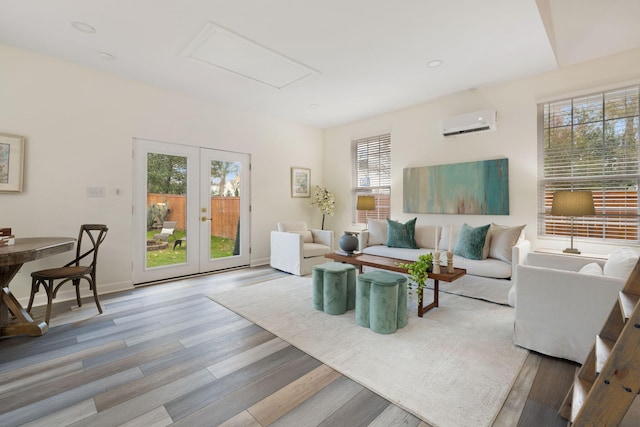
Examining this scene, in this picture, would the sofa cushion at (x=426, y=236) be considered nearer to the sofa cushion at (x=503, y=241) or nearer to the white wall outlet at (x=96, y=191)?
the sofa cushion at (x=503, y=241)

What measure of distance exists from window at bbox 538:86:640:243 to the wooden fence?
4559mm

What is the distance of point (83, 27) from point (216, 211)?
2770 millimetres

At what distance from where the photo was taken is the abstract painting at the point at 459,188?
13.4 feet

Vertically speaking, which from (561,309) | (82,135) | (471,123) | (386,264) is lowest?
(561,309)

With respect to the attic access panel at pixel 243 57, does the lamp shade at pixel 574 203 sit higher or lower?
lower

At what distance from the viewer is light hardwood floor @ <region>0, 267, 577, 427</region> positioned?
5.25 ft

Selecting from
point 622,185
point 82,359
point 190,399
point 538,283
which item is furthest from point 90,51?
point 622,185

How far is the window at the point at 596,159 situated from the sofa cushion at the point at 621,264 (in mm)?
1608

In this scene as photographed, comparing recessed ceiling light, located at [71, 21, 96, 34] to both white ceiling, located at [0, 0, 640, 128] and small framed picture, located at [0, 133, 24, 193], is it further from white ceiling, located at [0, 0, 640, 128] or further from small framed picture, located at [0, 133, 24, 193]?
small framed picture, located at [0, 133, 24, 193]

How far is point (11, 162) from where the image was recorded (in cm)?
317

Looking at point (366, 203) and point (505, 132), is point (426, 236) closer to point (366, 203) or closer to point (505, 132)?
point (366, 203)

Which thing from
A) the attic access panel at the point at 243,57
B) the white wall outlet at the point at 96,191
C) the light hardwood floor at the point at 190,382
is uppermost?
the attic access panel at the point at 243,57

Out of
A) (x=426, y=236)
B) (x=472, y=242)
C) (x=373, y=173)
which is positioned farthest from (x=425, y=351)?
(x=373, y=173)

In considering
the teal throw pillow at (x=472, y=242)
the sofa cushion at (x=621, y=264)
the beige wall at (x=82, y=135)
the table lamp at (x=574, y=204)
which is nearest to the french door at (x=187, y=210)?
the beige wall at (x=82, y=135)
